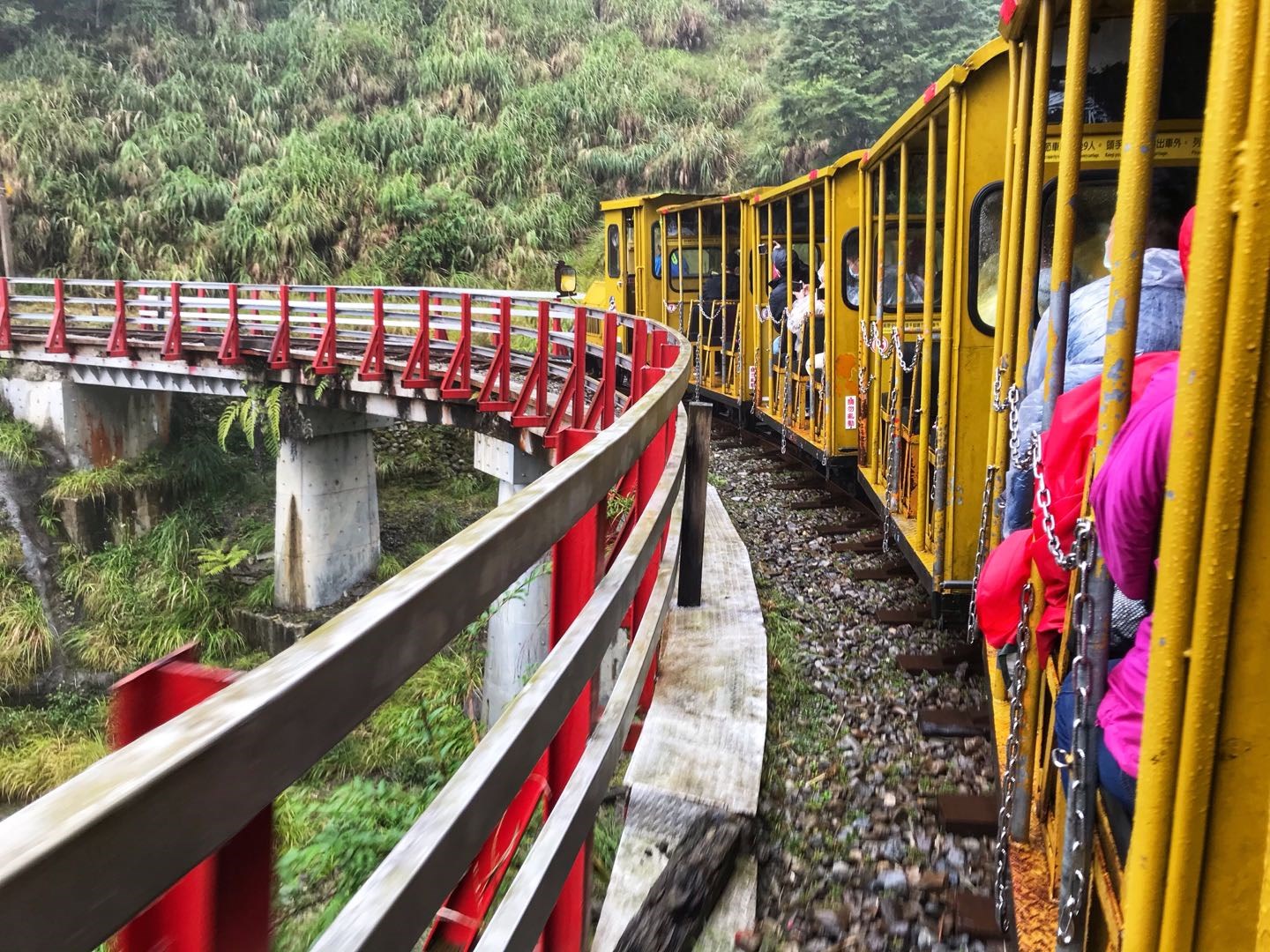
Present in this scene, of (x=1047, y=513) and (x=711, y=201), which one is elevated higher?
(x=711, y=201)

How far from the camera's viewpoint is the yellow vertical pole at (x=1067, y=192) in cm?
209

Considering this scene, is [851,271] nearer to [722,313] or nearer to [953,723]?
[722,313]

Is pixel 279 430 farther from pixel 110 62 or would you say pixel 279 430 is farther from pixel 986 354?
pixel 110 62

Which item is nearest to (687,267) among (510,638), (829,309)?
(829,309)

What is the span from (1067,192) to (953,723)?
2494 mm

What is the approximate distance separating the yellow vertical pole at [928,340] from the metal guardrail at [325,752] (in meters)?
3.48

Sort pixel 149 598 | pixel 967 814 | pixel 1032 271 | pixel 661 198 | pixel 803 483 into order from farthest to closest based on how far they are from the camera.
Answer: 1. pixel 149 598
2. pixel 661 198
3. pixel 803 483
4. pixel 967 814
5. pixel 1032 271

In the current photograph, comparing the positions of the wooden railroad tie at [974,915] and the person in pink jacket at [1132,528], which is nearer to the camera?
the person in pink jacket at [1132,528]

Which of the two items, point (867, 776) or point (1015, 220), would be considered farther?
point (867, 776)

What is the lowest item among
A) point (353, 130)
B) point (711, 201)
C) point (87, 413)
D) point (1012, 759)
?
point (87, 413)

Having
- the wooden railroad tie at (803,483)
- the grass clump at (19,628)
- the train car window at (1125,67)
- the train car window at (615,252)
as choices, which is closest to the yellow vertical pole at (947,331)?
the train car window at (1125,67)

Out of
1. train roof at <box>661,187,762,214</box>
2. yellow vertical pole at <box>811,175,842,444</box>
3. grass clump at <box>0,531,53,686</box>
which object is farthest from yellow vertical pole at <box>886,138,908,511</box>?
grass clump at <box>0,531,53,686</box>

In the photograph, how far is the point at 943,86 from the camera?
4531mm

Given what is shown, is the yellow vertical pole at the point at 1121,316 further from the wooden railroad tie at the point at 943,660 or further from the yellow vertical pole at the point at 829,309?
the yellow vertical pole at the point at 829,309
